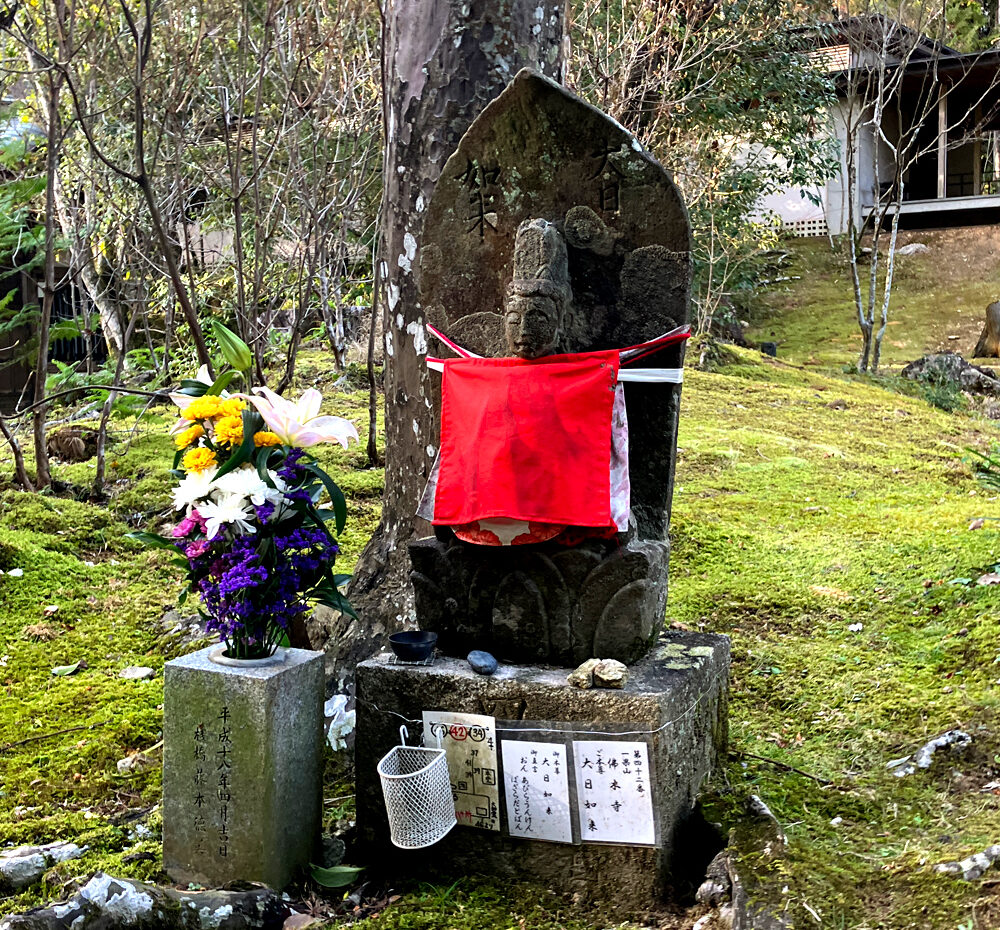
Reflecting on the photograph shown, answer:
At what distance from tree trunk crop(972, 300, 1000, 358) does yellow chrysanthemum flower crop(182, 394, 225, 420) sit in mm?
16725

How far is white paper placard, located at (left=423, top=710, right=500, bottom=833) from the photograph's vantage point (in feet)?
10.1

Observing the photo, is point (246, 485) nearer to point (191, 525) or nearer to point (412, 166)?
point (191, 525)

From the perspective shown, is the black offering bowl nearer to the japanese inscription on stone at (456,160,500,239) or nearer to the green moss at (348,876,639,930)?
the green moss at (348,876,639,930)

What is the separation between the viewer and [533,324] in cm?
309

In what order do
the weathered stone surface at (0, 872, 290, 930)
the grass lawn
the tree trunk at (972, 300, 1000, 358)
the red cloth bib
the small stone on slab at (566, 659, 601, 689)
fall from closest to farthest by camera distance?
the weathered stone surface at (0, 872, 290, 930)
the small stone on slab at (566, 659, 601, 689)
the red cloth bib
the tree trunk at (972, 300, 1000, 358)
the grass lawn

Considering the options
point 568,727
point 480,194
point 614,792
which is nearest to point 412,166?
point 480,194

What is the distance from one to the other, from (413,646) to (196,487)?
87 cm

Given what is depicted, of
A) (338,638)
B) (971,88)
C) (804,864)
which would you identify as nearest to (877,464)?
(338,638)

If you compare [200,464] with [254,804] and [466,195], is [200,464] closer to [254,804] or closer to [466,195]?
[254,804]

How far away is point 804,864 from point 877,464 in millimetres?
6849

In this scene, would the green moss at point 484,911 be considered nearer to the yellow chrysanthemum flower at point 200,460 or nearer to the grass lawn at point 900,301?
the yellow chrysanthemum flower at point 200,460

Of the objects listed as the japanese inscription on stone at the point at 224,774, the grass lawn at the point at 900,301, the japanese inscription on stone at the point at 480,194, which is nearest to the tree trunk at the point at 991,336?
the grass lawn at the point at 900,301

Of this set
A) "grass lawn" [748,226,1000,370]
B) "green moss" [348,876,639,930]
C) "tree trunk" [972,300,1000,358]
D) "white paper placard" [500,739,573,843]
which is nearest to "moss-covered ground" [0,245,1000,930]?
"green moss" [348,876,639,930]

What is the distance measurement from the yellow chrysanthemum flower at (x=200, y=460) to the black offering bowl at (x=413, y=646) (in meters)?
0.84
